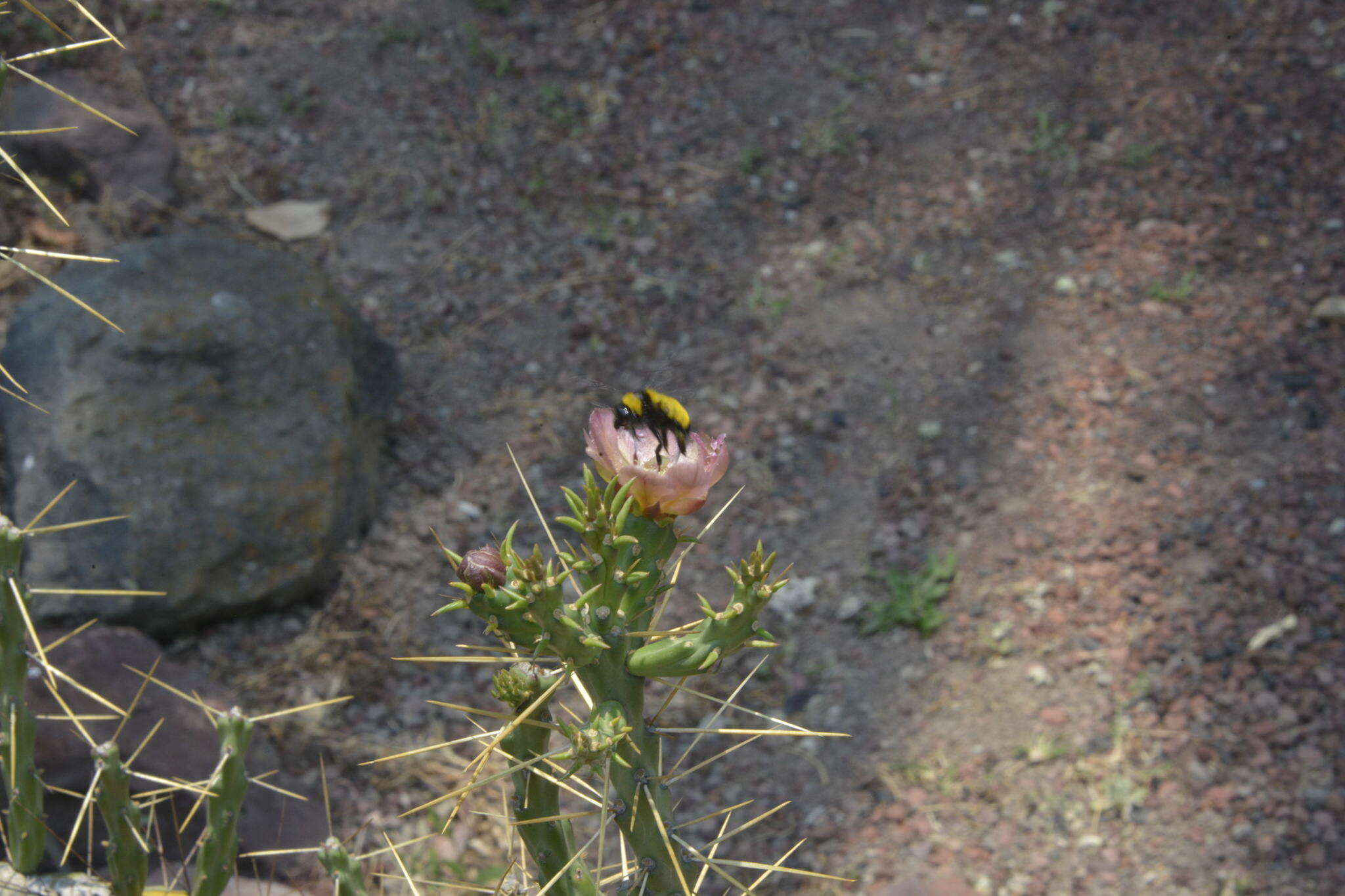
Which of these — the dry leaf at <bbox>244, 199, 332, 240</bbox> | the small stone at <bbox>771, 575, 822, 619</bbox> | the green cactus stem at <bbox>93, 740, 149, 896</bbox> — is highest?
the green cactus stem at <bbox>93, 740, 149, 896</bbox>

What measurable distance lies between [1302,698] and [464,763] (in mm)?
2507

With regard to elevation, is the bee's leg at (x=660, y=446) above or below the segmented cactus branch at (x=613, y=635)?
above

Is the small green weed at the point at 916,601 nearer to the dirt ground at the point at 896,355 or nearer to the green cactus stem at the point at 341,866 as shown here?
the dirt ground at the point at 896,355

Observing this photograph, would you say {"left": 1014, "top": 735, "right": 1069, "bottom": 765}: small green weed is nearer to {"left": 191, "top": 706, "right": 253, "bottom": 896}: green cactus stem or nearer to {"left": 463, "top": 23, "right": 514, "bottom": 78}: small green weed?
{"left": 191, "top": 706, "right": 253, "bottom": 896}: green cactus stem

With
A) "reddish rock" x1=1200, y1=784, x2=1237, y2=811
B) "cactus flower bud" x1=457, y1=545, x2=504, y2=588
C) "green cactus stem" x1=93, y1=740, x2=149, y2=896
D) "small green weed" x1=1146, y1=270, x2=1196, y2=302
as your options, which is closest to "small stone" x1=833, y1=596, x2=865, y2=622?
"reddish rock" x1=1200, y1=784, x2=1237, y2=811

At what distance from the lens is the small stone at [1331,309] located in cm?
375

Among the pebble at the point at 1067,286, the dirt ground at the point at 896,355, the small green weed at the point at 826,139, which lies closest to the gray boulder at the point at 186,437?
the dirt ground at the point at 896,355

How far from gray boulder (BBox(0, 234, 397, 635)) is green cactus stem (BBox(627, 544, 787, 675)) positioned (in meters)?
2.63

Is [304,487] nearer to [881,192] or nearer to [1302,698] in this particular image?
[881,192]

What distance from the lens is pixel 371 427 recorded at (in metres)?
3.94

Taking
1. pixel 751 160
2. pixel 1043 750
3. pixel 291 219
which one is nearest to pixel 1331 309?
pixel 1043 750

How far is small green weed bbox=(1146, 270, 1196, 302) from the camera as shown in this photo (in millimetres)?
3986

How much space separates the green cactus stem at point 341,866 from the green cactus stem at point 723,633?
626mm

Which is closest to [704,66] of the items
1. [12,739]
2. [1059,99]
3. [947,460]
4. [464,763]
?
[1059,99]
